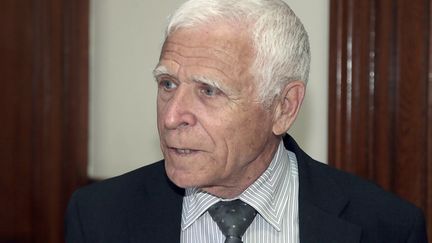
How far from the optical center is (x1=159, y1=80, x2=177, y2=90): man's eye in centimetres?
204

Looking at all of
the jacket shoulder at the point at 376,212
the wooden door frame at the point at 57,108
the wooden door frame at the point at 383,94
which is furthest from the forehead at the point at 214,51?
the wooden door frame at the point at 57,108

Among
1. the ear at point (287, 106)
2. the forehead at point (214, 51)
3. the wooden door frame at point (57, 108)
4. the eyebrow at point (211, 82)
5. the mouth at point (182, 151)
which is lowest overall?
the wooden door frame at point (57, 108)

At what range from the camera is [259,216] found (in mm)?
2178

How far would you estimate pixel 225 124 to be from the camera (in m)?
2.01

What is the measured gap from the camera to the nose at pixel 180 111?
1973 millimetres

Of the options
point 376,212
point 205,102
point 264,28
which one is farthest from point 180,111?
point 376,212

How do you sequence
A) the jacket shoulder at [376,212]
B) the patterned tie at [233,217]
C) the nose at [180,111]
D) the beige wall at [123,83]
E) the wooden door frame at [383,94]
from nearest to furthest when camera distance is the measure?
the nose at [180,111] → the patterned tie at [233,217] → the jacket shoulder at [376,212] → the wooden door frame at [383,94] → the beige wall at [123,83]

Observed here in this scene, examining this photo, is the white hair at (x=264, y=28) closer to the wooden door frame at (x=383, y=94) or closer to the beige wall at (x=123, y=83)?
the wooden door frame at (x=383, y=94)

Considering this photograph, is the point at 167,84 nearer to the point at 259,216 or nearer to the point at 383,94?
the point at 259,216

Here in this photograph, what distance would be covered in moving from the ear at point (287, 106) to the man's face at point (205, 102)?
0.33 ft

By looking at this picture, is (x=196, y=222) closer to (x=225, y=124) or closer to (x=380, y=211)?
(x=225, y=124)

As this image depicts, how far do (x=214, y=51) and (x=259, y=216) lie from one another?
476mm

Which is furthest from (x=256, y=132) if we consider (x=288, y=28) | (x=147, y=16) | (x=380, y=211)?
A: (x=147, y=16)

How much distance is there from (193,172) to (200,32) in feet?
1.12
